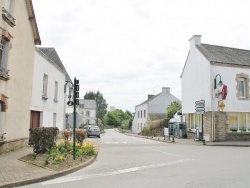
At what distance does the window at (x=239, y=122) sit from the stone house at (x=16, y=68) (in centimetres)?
1753

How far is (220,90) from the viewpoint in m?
23.3

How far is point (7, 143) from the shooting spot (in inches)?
502

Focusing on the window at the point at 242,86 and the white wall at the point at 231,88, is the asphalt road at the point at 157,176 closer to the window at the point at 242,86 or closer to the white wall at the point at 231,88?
the white wall at the point at 231,88

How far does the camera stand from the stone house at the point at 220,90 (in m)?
23.9

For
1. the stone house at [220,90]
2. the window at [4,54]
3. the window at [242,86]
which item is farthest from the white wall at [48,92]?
the window at [242,86]

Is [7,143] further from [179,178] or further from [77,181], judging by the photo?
[179,178]

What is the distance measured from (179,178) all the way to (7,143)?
837 cm

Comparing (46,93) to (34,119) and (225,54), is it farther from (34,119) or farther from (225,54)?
(225,54)

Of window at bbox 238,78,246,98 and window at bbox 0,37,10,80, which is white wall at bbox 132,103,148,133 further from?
window at bbox 0,37,10,80

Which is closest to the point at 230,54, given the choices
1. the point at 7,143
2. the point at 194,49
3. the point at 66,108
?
the point at 194,49

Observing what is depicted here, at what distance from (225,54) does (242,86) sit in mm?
3464

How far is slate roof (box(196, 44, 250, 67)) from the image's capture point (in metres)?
25.2

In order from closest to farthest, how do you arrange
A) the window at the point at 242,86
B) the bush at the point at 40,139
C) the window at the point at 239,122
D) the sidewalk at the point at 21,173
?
the sidewalk at the point at 21,173
the bush at the point at 40,139
the window at the point at 239,122
the window at the point at 242,86

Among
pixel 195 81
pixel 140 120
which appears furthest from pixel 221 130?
pixel 140 120
